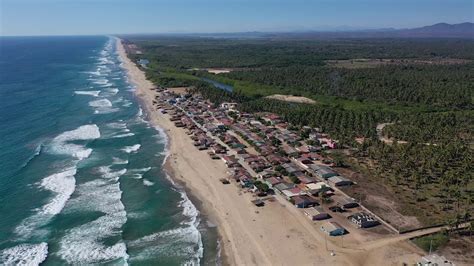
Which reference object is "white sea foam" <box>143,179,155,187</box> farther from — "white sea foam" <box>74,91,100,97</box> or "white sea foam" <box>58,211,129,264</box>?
"white sea foam" <box>74,91,100,97</box>

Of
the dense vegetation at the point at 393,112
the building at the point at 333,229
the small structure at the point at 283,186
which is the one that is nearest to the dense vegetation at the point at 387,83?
the dense vegetation at the point at 393,112

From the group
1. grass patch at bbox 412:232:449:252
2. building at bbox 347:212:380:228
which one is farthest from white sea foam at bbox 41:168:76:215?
grass patch at bbox 412:232:449:252

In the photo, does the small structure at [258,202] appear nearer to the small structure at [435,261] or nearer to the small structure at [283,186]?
the small structure at [283,186]

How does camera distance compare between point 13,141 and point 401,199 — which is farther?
point 13,141

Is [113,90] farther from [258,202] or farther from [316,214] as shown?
[316,214]

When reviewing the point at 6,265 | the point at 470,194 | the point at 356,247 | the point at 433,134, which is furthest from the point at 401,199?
the point at 6,265

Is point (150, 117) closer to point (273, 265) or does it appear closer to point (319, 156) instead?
point (319, 156)
